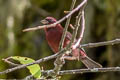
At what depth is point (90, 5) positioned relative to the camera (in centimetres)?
573

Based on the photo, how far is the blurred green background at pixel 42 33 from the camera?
5484 mm

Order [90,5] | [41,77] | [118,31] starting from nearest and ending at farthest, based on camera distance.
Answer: [41,77]
[118,31]
[90,5]

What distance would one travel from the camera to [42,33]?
612 cm

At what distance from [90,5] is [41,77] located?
4032mm

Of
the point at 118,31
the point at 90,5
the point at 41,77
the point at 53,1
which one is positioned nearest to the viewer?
the point at 41,77

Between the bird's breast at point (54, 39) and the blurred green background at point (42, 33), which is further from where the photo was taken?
the blurred green background at point (42, 33)

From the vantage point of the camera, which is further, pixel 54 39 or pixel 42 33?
pixel 42 33

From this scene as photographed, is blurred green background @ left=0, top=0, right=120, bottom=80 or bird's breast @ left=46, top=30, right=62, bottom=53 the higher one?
blurred green background @ left=0, top=0, right=120, bottom=80

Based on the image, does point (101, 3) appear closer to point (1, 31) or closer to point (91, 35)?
point (91, 35)

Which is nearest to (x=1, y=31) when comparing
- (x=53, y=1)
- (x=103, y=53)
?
(x=53, y=1)

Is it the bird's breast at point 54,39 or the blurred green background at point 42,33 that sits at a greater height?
the blurred green background at point 42,33

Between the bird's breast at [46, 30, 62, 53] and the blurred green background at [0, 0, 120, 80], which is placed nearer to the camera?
the bird's breast at [46, 30, 62, 53]

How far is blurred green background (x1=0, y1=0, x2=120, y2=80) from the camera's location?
5.48 m

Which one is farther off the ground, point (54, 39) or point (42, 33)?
point (42, 33)
